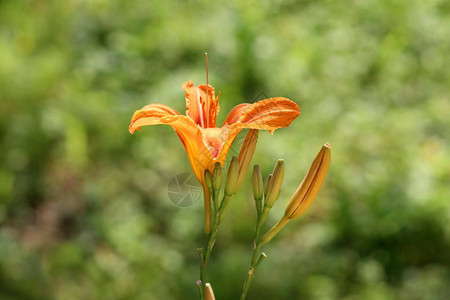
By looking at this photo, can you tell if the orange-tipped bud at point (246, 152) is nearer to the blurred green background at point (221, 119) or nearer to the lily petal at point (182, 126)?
the lily petal at point (182, 126)

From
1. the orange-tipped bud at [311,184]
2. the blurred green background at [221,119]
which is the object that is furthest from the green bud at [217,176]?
Result: the blurred green background at [221,119]

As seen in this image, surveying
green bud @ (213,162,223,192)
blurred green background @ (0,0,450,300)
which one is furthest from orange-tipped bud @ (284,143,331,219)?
blurred green background @ (0,0,450,300)

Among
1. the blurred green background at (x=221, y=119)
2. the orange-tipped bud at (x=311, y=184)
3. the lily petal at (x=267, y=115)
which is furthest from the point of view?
the blurred green background at (x=221, y=119)

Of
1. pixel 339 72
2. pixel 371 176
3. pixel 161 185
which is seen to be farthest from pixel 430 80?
pixel 161 185

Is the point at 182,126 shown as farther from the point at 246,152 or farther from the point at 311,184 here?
the point at 311,184

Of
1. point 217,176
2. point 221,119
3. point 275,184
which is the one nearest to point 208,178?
point 217,176

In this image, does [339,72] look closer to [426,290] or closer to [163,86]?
[163,86]

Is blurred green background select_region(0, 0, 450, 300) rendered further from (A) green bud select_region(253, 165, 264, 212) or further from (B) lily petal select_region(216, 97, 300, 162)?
(B) lily petal select_region(216, 97, 300, 162)
